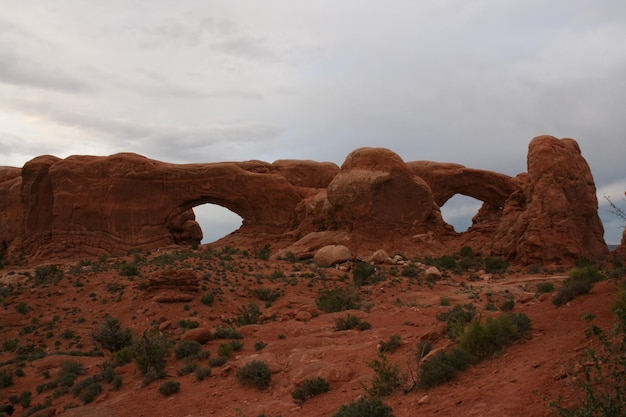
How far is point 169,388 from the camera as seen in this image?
1080cm

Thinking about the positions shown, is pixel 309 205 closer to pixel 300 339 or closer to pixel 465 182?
pixel 465 182

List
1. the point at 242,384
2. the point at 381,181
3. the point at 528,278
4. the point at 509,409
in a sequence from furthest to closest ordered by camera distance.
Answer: the point at 381,181, the point at 528,278, the point at 242,384, the point at 509,409

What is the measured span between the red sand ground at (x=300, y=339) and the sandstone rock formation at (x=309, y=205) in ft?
15.7

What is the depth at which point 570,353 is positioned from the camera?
6867 millimetres

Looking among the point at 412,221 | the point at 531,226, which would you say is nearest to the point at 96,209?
the point at 412,221

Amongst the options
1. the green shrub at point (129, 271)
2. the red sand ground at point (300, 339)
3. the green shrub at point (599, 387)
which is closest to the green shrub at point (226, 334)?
the red sand ground at point (300, 339)

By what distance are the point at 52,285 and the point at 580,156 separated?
26.1 metres

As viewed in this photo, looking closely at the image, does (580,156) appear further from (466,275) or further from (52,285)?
(52,285)

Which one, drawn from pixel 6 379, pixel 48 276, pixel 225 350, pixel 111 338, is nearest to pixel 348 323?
pixel 225 350

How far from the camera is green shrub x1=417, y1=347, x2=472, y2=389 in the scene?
7449mm

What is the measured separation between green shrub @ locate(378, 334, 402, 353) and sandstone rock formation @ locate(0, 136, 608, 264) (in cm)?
1794

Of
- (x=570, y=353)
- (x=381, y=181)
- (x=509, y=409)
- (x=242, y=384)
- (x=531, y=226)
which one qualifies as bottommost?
(x=242, y=384)

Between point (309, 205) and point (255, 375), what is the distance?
2530 centimetres

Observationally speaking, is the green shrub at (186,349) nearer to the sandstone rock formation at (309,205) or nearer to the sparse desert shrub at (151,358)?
the sparse desert shrub at (151,358)
